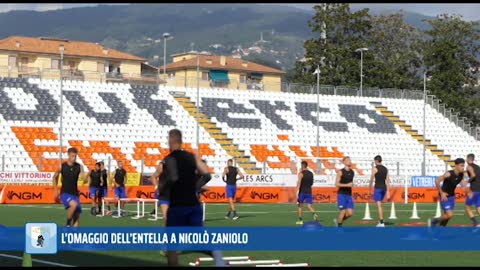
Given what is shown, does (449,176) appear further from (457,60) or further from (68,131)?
(457,60)

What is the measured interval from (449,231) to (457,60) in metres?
72.0

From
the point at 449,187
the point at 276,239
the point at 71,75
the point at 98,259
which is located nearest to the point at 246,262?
the point at 98,259

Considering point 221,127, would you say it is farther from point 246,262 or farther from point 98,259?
point 246,262

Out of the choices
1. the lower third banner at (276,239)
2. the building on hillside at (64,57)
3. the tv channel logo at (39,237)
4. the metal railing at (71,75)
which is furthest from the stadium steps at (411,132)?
the tv channel logo at (39,237)

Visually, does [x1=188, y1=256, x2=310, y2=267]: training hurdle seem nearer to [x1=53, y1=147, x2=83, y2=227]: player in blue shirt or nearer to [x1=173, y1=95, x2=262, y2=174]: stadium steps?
[x1=53, y1=147, x2=83, y2=227]: player in blue shirt

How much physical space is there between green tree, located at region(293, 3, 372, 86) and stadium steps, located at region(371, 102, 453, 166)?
2020cm

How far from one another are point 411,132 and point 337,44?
28074 mm

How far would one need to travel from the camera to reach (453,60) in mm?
92625

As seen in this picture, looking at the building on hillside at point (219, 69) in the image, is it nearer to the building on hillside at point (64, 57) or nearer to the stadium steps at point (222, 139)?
the building on hillside at point (64, 57)

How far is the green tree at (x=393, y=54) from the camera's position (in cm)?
9350

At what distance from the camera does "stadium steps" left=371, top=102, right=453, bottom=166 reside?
6718cm

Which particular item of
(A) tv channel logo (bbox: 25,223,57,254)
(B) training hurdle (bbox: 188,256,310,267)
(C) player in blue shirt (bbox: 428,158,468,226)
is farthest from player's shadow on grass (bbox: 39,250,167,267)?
(C) player in blue shirt (bbox: 428,158,468,226)

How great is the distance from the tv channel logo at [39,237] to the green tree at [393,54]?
80.9 m

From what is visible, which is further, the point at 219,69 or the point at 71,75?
the point at 219,69
